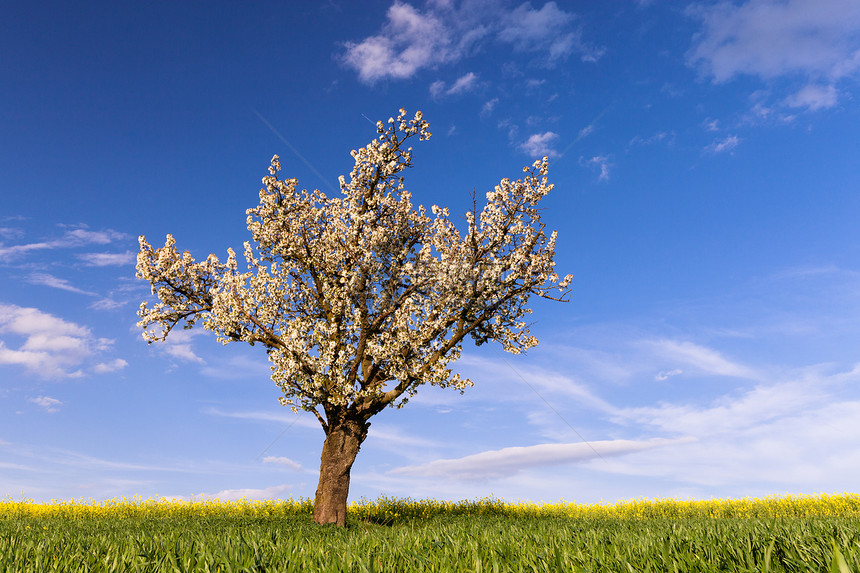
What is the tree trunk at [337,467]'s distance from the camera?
726 inches

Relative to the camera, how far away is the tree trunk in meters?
18.4

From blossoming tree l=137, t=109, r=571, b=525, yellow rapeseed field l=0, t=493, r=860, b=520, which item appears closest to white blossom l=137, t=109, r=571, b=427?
blossoming tree l=137, t=109, r=571, b=525

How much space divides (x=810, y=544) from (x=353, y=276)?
1495cm

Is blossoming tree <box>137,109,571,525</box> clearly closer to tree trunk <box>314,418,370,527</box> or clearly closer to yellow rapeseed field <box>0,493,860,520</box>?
tree trunk <box>314,418,370,527</box>

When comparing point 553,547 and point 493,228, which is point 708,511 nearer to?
point 493,228

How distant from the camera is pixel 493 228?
64.9 feet

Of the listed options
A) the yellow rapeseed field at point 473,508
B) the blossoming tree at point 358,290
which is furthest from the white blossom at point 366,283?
the yellow rapeseed field at point 473,508

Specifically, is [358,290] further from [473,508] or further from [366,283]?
[473,508]

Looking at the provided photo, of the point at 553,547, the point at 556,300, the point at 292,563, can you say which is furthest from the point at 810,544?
the point at 556,300

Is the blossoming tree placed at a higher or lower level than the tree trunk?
higher

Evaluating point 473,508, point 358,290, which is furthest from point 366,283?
point 473,508

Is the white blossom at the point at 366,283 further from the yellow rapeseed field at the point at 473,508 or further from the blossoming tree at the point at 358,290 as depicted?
the yellow rapeseed field at the point at 473,508

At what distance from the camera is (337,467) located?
18.6 metres

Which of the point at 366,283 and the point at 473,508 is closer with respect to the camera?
the point at 366,283
